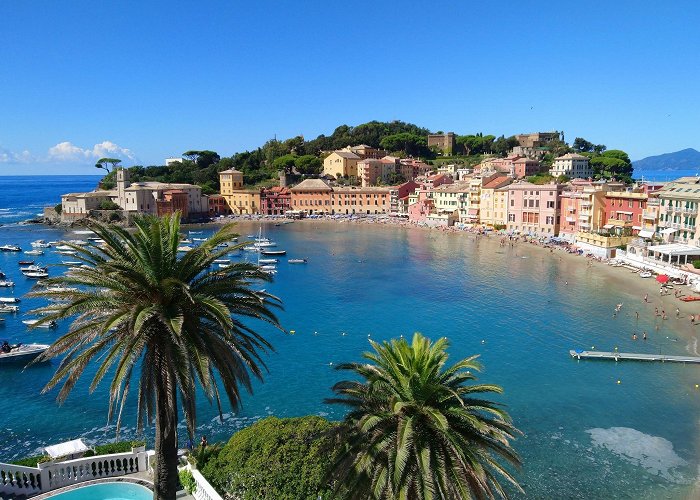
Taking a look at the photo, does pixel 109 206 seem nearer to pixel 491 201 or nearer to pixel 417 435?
pixel 491 201

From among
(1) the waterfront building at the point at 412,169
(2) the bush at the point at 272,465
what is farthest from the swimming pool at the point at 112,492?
(1) the waterfront building at the point at 412,169

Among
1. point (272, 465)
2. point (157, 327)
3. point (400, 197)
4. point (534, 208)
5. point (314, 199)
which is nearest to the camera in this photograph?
point (157, 327)

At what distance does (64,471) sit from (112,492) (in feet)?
5.26

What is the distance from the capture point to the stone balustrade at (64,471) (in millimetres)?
12242

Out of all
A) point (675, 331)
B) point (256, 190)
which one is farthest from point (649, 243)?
point (256, 190)

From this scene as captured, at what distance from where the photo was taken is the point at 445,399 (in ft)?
31.1

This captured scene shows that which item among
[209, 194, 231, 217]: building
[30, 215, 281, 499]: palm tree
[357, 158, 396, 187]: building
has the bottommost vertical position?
[209, 194, 231, 217]: building

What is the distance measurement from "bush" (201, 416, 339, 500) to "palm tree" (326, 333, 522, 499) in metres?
2.88

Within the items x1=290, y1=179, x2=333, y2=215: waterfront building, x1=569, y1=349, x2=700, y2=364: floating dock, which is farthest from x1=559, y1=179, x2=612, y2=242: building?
x1=290, y1=179, x2=333, y2=215: waterfront building

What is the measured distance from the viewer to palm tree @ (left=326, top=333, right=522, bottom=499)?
873 cm

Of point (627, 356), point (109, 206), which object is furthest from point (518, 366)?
point (109, 206)

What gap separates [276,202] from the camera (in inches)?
4968

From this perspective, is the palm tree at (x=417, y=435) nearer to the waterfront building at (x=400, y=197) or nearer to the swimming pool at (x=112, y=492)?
the swimming pool at (x=112, y=492)

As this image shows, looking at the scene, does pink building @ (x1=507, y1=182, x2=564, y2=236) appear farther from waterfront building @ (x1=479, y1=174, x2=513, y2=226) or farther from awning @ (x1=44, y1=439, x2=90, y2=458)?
awning @ (x1=44, y1=439, x2=90, y2=458)
